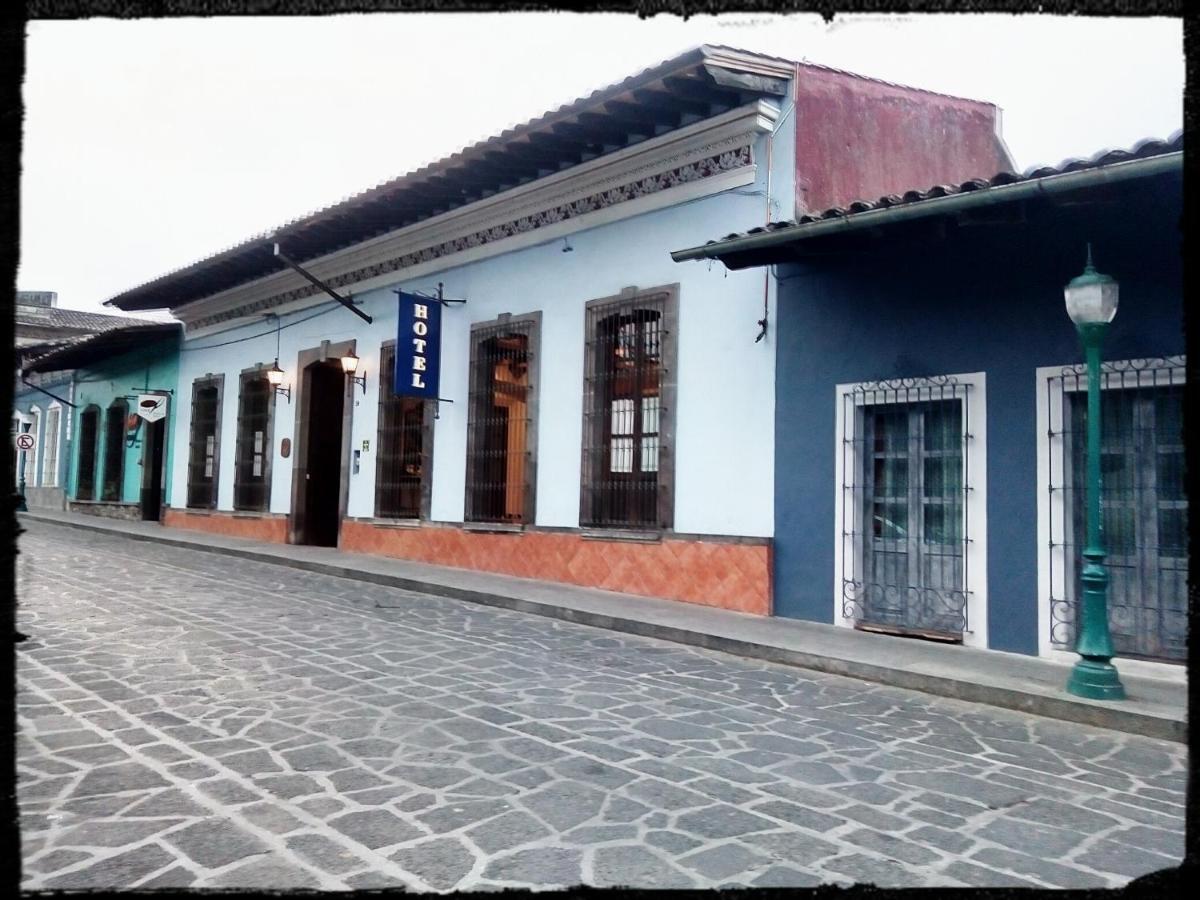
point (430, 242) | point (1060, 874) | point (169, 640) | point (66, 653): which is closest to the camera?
point (1060, 874)

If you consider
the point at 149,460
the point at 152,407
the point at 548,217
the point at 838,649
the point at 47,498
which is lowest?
the point at 838,649

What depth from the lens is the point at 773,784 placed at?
379 centimetres

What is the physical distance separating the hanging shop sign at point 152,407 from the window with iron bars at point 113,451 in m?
3.81

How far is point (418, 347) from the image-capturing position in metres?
12.2

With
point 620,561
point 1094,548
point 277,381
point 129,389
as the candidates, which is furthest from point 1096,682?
point 129,389

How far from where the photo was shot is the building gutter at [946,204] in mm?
5355

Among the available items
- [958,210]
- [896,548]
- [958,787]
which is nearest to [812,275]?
[958,210]

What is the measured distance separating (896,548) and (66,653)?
6869 millimetres

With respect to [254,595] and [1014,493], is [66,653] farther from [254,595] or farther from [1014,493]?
[1014,493]

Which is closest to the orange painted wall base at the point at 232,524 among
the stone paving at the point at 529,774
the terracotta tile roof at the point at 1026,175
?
the stone paving at the point at 529,774

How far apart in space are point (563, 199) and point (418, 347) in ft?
10.2

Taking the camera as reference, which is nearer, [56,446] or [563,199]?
[563,199]

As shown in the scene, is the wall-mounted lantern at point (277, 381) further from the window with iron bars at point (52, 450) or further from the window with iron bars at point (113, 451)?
the window with iron bars at point (52, 450)

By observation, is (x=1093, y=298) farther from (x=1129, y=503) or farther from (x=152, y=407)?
(x=152, y=407)
